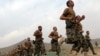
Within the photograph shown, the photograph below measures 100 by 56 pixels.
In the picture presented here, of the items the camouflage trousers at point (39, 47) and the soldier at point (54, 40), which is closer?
the camouflage trousers at point (39, 47)

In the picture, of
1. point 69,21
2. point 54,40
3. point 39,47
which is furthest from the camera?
point 54,40

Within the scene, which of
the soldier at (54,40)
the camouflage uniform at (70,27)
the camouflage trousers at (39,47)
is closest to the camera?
the camouflage uniform at (70,27)

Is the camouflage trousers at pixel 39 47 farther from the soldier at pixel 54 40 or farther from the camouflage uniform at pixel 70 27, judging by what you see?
the camouflage uniform at pixel 70 27

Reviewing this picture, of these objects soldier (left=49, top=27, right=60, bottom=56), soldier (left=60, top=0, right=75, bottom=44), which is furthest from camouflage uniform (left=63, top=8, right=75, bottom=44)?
soldier (left=49, top=27, right=60, bottom=56)

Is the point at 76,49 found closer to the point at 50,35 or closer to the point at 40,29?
the point at 40,29

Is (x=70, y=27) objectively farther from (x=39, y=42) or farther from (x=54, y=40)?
(x=54, y=40)

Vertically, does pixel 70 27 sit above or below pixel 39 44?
above

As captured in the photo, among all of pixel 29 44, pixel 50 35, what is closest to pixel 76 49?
pixel 50 35

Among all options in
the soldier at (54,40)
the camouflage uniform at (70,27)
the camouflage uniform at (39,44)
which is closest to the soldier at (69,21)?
the camouflage uniform at (70,27)

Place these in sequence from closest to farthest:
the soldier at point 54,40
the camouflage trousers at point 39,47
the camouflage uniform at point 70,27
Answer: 1. the camouflage uniform at point 70,27
2. the camouflage trousers at point 39,47
3. the soldier at point 54,40

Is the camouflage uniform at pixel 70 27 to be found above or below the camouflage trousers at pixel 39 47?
above

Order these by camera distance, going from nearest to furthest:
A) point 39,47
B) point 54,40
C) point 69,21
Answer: point 69,21, point 39,47, point 54,40

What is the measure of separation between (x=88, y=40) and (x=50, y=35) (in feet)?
Answer: 8.25

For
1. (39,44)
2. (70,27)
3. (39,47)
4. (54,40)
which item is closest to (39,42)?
(39,44)
